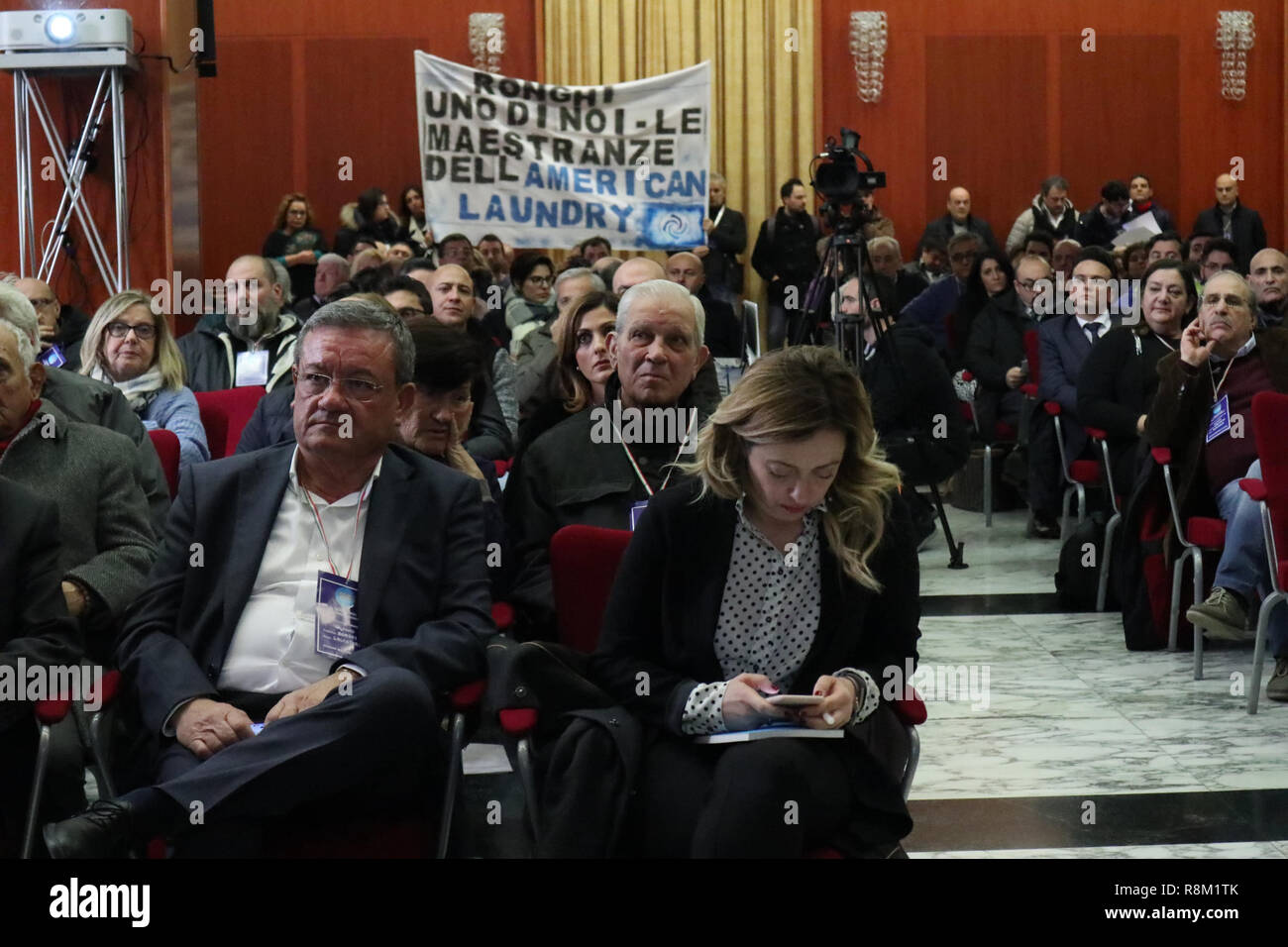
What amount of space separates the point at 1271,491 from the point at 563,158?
600cm

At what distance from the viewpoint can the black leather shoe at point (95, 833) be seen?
2373 millimetres

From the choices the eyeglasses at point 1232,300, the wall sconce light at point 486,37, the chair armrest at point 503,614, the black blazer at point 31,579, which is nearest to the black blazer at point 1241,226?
the wall sconce light at point 486,37

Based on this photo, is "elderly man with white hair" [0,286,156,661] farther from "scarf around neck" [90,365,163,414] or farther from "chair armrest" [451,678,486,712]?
"scarf around neck" [90,365,163,414]

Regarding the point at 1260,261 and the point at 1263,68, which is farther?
the point at 1263,68

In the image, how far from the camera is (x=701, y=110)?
392 inches

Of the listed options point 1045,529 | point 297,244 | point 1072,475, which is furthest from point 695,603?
point 297,244

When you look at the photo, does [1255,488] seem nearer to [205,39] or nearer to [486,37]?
[205,39]

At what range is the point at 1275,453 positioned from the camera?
446 centimetres

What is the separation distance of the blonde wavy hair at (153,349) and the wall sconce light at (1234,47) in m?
11.0

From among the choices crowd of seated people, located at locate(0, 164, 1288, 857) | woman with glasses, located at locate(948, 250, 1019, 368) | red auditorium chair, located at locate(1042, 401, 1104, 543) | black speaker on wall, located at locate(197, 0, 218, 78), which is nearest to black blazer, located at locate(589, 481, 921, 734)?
crowd of seated people, located at locate(0, 164, 1288, 857)
